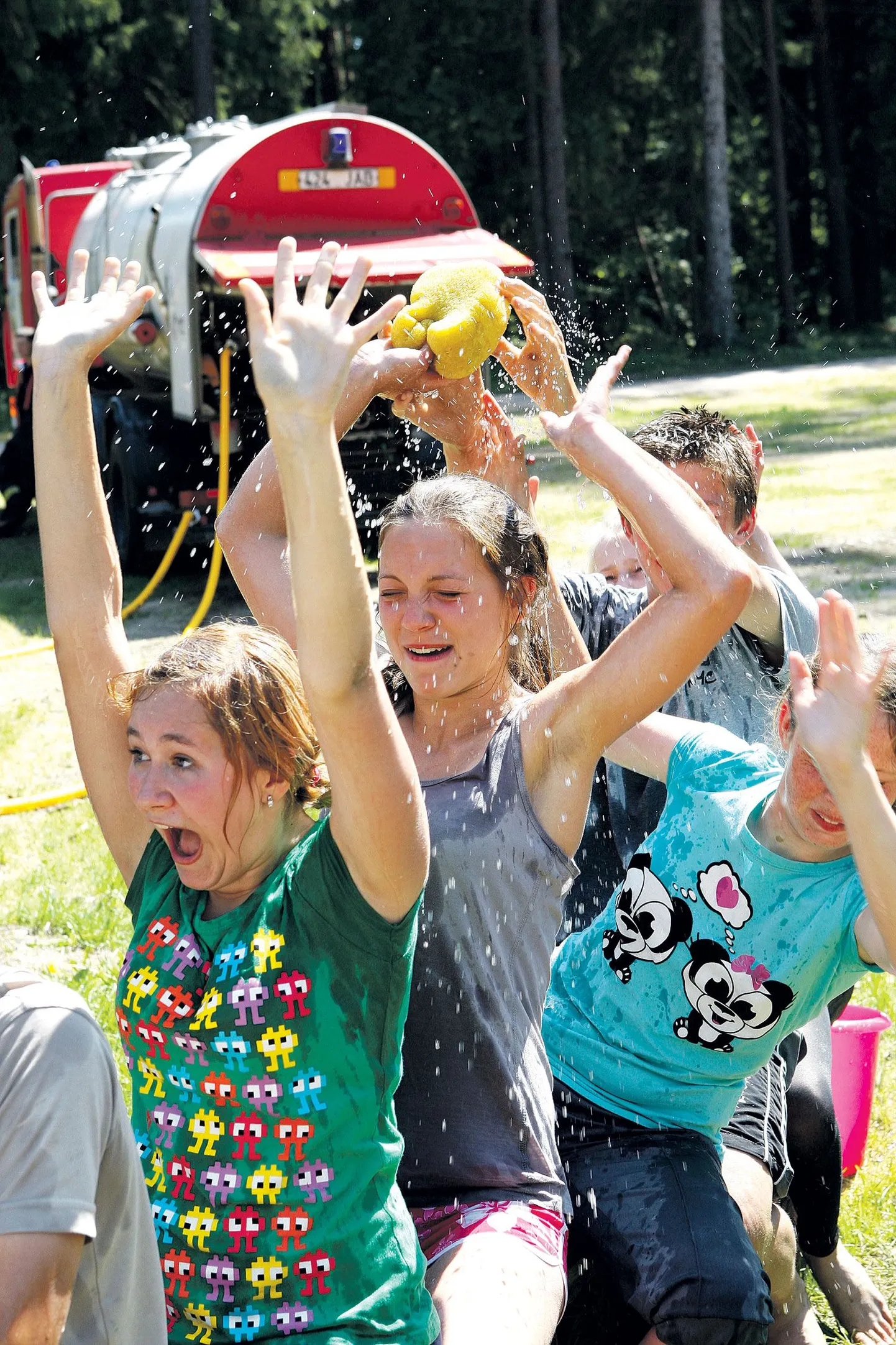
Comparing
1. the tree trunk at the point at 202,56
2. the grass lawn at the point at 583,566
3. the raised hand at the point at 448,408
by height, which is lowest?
the grass lawn at the point at 583,566

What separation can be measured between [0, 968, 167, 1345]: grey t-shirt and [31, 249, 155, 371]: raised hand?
3.73 feet

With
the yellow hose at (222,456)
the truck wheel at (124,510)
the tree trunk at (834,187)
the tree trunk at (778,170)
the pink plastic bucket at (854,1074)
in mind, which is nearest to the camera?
the pink plastic bucket at (854,1074)

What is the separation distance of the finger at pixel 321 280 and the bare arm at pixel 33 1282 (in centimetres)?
117

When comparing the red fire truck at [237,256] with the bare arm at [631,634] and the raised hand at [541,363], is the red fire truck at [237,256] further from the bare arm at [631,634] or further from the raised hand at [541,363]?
the bare arm at [631,634]

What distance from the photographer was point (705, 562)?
2479mm

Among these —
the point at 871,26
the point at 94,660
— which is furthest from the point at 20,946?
the point at 871,26

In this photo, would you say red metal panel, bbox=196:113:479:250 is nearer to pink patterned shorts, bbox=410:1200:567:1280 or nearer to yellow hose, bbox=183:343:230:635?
yellow hose, bbox=183:343:230:635

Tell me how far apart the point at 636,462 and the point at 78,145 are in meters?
29.4

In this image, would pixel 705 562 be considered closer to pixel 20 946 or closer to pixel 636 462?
pixel 636 462

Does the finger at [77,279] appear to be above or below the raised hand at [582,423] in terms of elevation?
above

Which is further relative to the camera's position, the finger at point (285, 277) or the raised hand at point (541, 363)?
the raised hand at point (541, 363)

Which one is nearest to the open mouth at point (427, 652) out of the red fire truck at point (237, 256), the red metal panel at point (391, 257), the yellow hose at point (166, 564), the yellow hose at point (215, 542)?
the yellow hose at point (215, 542)

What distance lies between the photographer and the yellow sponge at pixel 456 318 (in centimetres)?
320

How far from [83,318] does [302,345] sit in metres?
0.84
